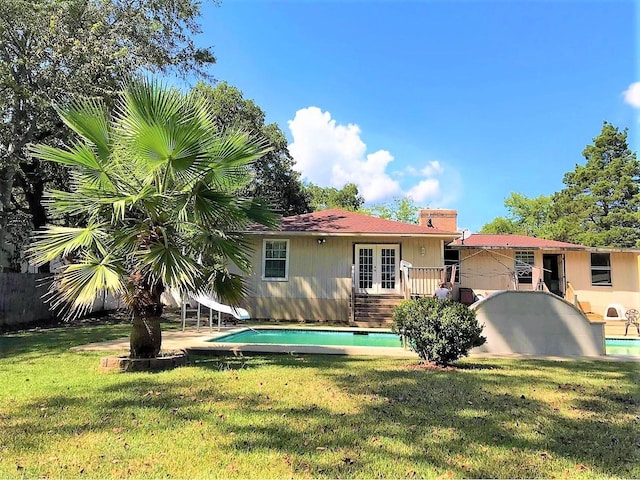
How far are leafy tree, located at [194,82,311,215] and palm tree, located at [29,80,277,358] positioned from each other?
1984 centimetres

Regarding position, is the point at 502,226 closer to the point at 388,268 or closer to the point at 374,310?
the point at 388,268

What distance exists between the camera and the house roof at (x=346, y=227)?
15578mm

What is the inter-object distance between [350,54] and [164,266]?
7.24m

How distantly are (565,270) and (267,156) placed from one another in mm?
18199

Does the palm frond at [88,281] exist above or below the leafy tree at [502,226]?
below

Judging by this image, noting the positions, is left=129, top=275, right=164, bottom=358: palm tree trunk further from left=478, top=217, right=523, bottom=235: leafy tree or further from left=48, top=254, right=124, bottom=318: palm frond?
left=478, top=217, right=523, bottom=235: leafy tree

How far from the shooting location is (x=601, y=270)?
59.4 ft

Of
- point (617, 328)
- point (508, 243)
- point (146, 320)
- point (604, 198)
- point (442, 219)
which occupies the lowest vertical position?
point (617, 328)

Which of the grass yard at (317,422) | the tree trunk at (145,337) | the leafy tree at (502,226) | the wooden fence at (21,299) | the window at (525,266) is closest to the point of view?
the grass yard at (317,422)

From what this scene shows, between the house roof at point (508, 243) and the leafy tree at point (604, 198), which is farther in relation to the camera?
the leafy tree at point (604, 198)

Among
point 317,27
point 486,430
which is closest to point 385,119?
point 317,27

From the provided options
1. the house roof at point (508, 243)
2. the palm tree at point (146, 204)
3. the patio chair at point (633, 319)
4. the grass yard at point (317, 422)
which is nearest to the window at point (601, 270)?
the house roof at point (508, 243)

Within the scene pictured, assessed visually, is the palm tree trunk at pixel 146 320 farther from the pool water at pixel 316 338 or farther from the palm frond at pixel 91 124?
the pool water at pixel 316 338

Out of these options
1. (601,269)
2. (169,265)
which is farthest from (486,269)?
(169,265)
